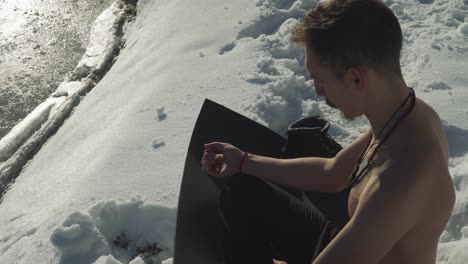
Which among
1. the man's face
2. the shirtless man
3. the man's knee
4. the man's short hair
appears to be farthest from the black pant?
the man's short hair

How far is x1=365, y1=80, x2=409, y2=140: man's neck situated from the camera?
5.07 feet

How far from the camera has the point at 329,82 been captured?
5.16ft

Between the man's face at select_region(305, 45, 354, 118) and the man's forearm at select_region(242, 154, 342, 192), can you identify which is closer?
the man's face at select_region(305, 45, 354, 118)

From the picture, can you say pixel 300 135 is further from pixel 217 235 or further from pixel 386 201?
pixel 386 201

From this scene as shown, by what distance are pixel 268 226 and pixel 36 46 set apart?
11.3 feet

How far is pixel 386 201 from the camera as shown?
4.72ft

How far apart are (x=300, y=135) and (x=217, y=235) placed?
51 centimetres

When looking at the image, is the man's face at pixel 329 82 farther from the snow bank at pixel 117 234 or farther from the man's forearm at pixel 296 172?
the snow bank at pixel 117 234

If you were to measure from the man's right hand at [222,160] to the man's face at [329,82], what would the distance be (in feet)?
1.97

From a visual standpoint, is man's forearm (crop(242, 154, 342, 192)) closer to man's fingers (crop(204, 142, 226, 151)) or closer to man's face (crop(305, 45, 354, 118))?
man's fingers (crop(204, 142, 226, 151))

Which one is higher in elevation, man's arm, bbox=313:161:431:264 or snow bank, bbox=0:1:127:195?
man's arm, bbox=313:161:431:264

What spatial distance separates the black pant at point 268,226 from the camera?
1.99 metres

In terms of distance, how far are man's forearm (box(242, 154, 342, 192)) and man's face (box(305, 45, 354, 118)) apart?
0.51m

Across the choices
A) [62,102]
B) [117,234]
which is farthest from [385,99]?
[62,102]
